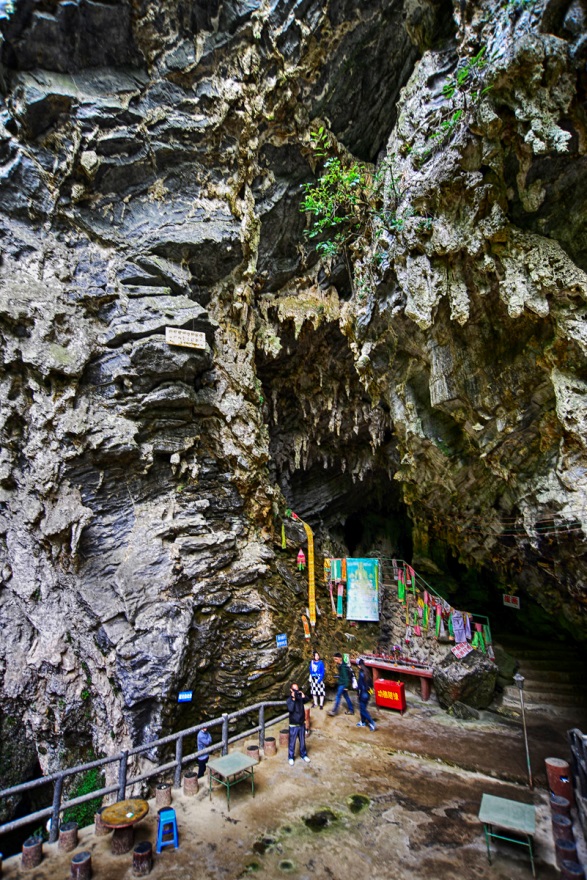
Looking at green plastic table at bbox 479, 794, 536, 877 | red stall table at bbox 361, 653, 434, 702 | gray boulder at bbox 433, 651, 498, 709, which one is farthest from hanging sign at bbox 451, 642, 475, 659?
green plastic table at bbox 479, 794, 536, 877

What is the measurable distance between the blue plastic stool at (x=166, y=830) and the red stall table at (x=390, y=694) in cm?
575

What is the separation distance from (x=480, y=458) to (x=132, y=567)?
25.4ft

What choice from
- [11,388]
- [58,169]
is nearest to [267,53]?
[58,169]

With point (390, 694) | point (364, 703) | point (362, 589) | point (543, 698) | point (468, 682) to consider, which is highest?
point (362, 589)

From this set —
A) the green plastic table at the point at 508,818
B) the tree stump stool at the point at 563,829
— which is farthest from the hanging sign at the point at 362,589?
the tree stump stool at the point at 563,829

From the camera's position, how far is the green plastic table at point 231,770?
550 centimetres

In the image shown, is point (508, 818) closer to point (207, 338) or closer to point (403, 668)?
point (403, 668)

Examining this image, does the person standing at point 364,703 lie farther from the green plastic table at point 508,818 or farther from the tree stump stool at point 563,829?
the tree stump stool at point 563,829

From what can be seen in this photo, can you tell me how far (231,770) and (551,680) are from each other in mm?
9055

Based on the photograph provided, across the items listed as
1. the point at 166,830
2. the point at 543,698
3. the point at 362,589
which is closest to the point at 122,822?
the point at 166,830

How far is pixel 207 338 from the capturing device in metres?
10.9

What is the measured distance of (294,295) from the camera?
13289 millimetres

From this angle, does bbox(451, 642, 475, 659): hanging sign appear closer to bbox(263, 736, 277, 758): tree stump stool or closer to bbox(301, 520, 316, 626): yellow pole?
bbox(301, 520, 316, 626): yellow pole

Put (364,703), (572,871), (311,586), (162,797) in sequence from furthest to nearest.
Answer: (311,586) < (364,703) < (162,797) < (572,871)
